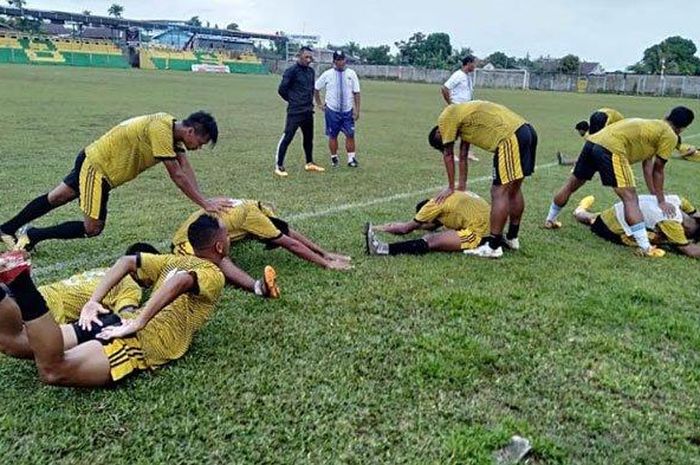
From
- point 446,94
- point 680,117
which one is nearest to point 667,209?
point 680,117

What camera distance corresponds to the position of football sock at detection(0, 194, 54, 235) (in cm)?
528

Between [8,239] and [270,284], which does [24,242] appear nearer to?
[8,239]

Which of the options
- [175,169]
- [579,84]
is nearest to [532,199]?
[175,169]

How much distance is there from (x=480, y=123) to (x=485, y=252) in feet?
3.93

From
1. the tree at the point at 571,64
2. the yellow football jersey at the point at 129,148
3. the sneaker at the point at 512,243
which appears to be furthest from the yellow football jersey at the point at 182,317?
the tree at the point at 571,64

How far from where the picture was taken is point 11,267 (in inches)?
108

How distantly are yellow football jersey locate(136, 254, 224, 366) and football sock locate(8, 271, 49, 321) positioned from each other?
1.76 ft

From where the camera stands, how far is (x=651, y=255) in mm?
5957

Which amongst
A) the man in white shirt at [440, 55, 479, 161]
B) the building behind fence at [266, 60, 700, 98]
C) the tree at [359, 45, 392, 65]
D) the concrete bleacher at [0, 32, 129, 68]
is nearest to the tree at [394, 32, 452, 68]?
the tree at [359, 45, 392, 65]

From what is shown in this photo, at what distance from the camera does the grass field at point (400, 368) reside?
2.79 metres

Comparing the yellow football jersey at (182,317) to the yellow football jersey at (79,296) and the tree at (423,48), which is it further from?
the tree at (423,48)

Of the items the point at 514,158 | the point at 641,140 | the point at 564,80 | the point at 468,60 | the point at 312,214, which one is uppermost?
the point at 564,80

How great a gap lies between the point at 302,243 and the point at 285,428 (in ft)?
8.07

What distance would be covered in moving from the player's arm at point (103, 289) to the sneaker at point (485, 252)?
2.99 meters
